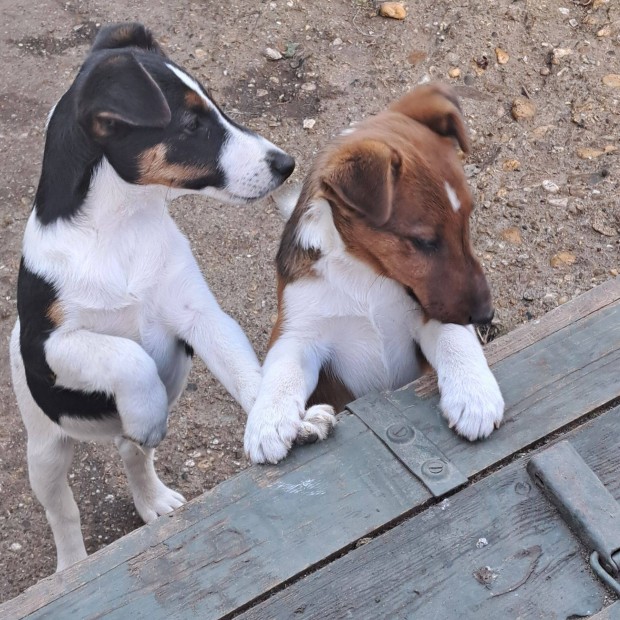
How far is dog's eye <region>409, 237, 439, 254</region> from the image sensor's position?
325cm

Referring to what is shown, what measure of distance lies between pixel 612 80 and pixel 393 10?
184cm

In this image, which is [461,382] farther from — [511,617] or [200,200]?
[200,200]

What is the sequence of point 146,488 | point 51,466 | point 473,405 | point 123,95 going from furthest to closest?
point 146,488 → point 51,466 → point 123,95 → point 473,405

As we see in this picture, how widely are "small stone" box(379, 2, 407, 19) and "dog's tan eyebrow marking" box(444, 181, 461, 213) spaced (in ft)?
13.8

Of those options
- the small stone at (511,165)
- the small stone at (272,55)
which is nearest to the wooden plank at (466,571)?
the small stone at (511,165)

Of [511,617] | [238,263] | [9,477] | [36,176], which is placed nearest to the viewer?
[511,617]

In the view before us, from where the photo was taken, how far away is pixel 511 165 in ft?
19.4

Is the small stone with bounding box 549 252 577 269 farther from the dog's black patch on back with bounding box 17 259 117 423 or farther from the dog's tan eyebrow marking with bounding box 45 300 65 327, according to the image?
the dog's tan eyebrow marking with bounding box 45 300 65 327

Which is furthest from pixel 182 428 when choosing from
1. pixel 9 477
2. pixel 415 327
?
pixel 415 327

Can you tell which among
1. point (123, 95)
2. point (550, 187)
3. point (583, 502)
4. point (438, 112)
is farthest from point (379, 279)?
point (550, 187)

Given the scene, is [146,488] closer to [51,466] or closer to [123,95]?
[51,466]

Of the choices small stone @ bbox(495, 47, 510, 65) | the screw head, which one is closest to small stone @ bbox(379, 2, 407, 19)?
small stone @ bbox(495, 47, 510, 65)

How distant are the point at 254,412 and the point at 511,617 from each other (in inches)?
46.8

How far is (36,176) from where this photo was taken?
6.25 m
